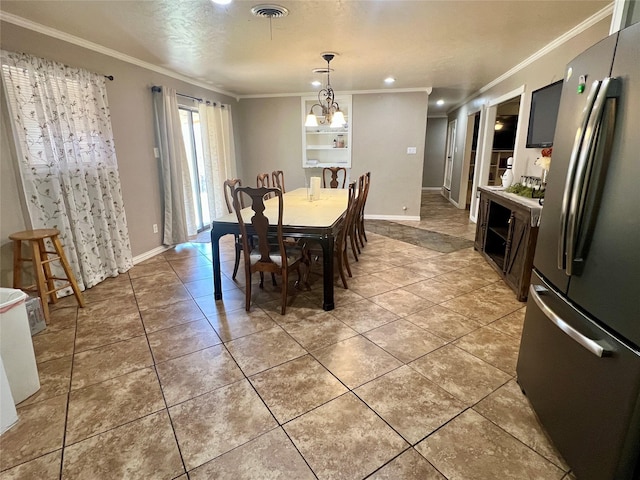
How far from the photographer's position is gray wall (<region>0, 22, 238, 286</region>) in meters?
2.64

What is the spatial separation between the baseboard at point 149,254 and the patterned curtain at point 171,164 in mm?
95

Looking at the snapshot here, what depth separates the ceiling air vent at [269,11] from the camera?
2.39 meters

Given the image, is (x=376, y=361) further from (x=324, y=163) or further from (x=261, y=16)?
(x=324, y=163)

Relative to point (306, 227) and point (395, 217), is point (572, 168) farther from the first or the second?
point (395, 217)

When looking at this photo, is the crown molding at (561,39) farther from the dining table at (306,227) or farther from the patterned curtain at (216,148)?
the patterned curtain at (216,148)

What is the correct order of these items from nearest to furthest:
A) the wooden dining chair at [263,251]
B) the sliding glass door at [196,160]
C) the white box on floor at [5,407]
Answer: the white box on floor at [5,407] → the wooden dining chair at [263,251] → the sliding glass door at [196,160]

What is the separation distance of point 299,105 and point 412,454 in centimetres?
590

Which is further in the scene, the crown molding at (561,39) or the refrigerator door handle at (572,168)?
the crown molding at (561,39)

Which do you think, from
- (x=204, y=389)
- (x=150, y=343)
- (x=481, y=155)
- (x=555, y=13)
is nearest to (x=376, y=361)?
(x=204, y=389)

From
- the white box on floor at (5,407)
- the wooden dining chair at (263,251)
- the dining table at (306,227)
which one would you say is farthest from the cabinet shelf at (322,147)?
the white box on floor at (5,407)

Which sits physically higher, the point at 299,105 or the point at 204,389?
the point at 299,105

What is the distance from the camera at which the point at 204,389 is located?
1858 millimetres

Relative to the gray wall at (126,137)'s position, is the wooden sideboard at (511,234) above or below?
below

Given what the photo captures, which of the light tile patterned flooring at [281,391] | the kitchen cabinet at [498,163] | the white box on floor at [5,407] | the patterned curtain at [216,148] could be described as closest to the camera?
the light tile patterned flooring at [281,391]
